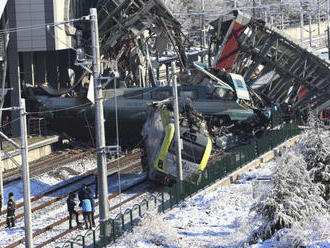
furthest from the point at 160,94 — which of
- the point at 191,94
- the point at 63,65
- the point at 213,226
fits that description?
the point at 213,226

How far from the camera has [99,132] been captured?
2261 cm

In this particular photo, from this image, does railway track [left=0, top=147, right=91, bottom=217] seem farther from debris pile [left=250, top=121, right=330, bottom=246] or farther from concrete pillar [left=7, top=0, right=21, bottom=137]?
debris pile [left=250, top=121, right=330, bottom=246]

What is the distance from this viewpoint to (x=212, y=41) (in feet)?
166

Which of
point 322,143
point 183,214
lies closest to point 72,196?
point 183,214

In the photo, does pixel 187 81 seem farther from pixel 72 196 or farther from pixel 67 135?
pixel 72 196

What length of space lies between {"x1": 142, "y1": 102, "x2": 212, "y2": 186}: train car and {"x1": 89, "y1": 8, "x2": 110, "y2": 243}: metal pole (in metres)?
7.98

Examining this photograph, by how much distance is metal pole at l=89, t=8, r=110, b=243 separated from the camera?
2184 cm

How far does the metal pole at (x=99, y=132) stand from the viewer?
21844mm

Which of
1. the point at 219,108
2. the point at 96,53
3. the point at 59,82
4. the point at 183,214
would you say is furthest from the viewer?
the point at 59,82

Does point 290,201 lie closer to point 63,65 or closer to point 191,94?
point 191,94

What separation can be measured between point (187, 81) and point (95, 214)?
17.6 m

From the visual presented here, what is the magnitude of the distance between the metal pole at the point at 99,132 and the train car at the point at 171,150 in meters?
7.98

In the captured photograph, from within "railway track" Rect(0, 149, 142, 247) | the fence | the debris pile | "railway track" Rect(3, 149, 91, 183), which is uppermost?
the debris pile

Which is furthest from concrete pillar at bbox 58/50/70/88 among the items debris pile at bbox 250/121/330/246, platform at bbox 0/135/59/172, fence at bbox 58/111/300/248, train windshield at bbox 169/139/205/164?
debris pile at bbox 250/121/330/246
